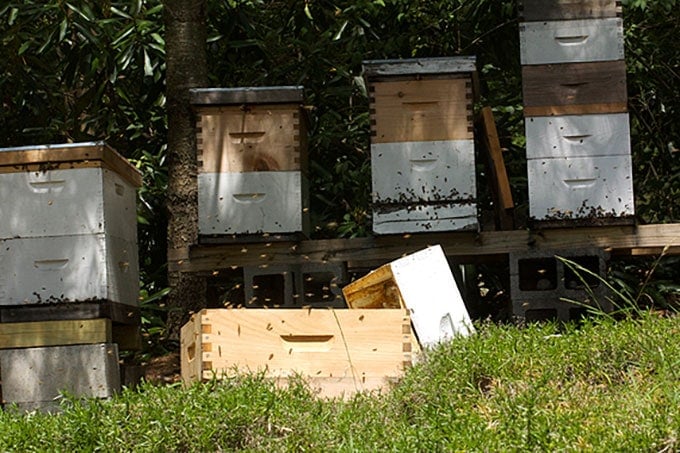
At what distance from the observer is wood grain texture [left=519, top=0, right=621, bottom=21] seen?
6.21m

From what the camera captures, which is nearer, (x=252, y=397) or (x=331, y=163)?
(x=252, y=397)

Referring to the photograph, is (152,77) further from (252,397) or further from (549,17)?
(252,397)

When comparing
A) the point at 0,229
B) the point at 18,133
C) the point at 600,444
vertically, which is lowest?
the point at 600,444

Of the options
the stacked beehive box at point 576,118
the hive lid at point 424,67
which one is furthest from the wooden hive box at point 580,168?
the hive lid at point 424,67

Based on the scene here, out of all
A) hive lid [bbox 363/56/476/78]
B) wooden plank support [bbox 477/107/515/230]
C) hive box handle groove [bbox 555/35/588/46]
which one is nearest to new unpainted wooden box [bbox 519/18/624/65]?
hive box handle groove [bbox 555/35/588/46]

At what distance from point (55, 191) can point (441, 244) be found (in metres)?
2.08

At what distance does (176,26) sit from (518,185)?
2527 millimetres

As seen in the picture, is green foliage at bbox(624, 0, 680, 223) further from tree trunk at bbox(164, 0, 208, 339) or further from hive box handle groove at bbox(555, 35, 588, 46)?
tree trunk at bbox(164, 0, 208, 339)

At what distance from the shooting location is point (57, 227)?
5543mm

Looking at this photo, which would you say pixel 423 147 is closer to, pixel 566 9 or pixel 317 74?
pixel 566 9

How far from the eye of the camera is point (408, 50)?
8.34 m

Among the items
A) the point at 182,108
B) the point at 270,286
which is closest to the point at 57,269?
the point at 270,286

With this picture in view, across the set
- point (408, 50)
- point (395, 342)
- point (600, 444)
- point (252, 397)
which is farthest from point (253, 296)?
point (600, 444)

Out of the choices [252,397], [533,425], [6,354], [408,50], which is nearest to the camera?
[533,425]
